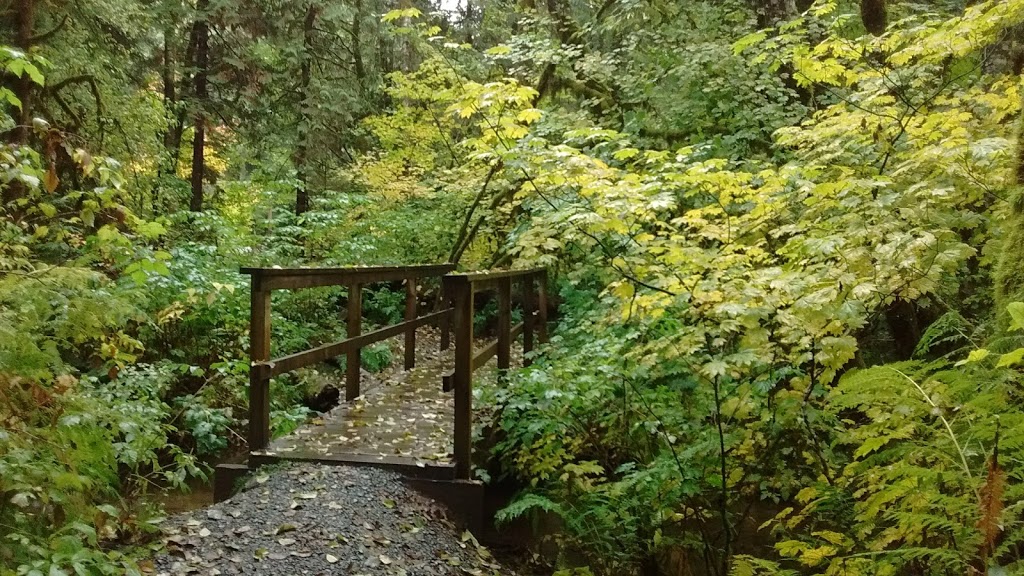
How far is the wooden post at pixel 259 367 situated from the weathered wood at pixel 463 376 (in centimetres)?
143

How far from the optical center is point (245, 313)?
8984mm

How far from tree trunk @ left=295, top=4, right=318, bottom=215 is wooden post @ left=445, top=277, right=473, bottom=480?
10.3 m

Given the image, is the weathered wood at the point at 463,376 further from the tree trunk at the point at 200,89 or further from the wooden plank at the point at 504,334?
the tree trunk at the point at 200,89

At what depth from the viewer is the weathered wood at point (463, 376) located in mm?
4727

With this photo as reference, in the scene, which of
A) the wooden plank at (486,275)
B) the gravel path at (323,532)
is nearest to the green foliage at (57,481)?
the gravel path at (323,532)

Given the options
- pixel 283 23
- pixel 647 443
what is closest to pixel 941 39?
pixel 647 443

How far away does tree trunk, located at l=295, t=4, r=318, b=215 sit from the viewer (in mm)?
14242

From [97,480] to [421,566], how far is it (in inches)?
72.5

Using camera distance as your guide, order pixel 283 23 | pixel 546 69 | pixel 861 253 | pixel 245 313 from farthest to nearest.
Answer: pixel 283 23, pixel 546 69, pixel 245 313, pixel 861 253

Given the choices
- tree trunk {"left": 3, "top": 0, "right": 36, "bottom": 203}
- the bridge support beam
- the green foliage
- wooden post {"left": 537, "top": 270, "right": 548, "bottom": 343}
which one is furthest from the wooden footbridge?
tree trunk {"left": 3, "top": 0, "right": 36, "bottom": 203}

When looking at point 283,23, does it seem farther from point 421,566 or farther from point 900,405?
point 900,405

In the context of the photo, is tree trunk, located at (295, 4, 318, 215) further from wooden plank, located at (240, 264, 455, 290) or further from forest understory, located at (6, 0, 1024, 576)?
wooden plank, located at (240, 264, 455, 290)

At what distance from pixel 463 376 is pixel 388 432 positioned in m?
1.16

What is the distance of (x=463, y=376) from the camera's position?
15.8 ft
